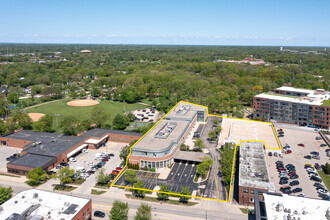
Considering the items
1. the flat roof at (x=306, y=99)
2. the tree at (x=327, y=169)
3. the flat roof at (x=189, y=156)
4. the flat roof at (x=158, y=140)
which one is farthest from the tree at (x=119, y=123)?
the tree at (x=327, y=169)

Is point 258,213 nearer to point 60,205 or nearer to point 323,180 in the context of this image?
point 60,205

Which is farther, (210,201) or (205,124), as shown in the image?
(205,124)

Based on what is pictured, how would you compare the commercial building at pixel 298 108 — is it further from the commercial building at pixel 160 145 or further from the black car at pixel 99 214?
the black car at pixel 99 214

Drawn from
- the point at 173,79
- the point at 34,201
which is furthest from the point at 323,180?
the point at 173,79

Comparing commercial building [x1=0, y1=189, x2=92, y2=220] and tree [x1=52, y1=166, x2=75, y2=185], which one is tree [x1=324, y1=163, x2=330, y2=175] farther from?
tree [x1=52, y1=166, x2=75, y2=185]

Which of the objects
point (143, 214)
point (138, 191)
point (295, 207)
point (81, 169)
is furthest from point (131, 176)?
point (295, 207)

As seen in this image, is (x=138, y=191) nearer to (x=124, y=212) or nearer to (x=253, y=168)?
(x=124, y=212)
